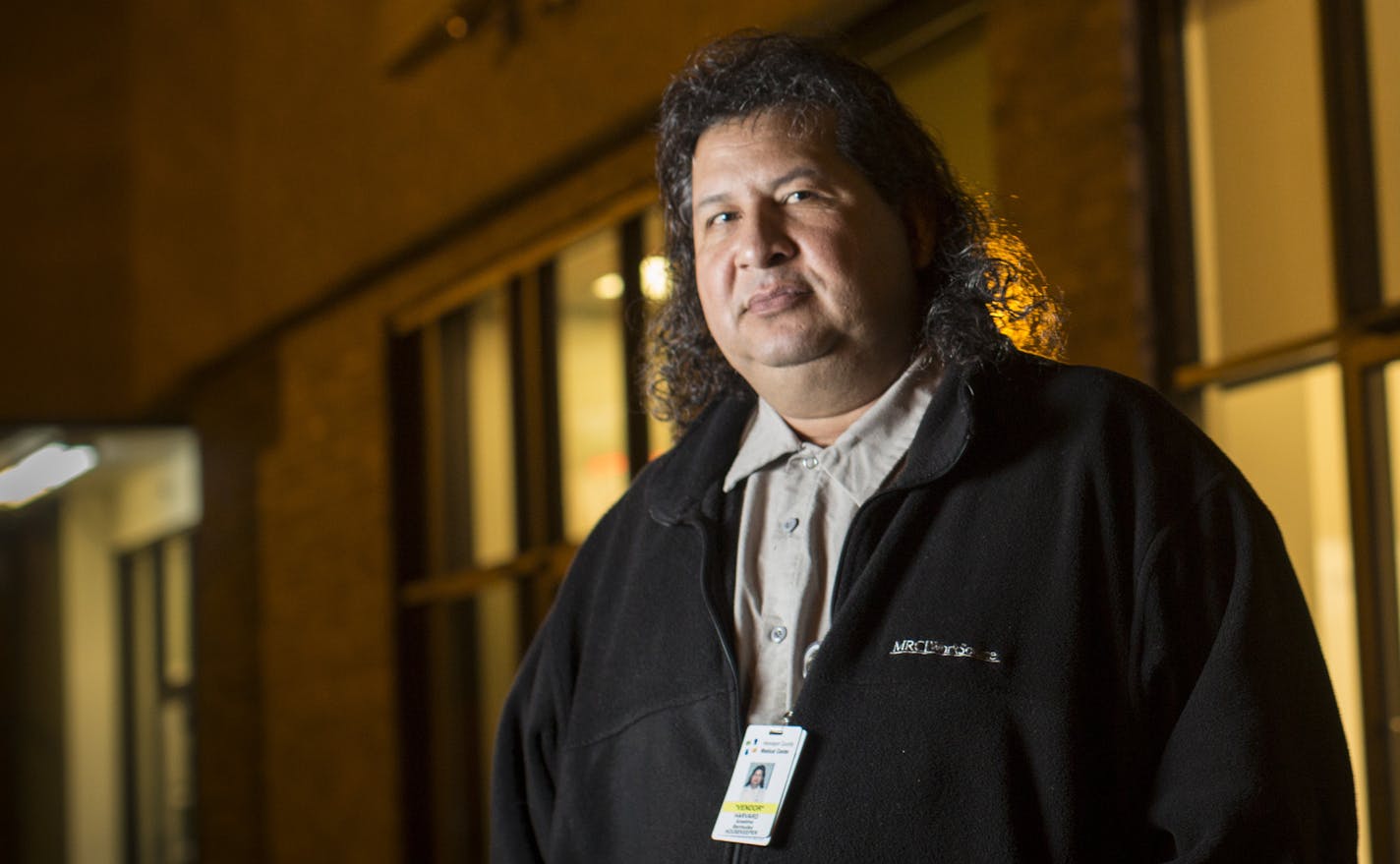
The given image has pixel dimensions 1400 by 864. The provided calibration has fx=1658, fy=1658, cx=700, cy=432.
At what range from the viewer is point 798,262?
2.00 m

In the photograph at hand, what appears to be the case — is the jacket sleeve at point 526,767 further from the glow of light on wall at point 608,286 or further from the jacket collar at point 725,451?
the glow of light on wall at point 608,286

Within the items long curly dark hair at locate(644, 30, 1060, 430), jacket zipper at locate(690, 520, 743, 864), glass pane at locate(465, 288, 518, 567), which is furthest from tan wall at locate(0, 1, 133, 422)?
jacket zipper at locate(690, 520, 743, 864)

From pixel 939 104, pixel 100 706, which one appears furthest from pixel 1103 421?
pixel 100 706

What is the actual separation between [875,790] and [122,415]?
9.31m

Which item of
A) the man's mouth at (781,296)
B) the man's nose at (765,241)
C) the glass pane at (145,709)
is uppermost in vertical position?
the man's nose at (765,241)

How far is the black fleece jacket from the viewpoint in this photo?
1.71 metres

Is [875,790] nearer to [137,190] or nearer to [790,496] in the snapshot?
[790,496]

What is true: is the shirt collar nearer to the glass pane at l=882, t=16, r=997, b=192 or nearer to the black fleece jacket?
the black fleece jacket

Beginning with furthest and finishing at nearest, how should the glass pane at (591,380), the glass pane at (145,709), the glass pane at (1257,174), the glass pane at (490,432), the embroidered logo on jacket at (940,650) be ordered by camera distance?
the glass pane at (145,709) < the glass pane at (490,432) < the glass pane at (591,380) < the glass pane at (1257,174) < the embroidered logo on jacket at (940,650)

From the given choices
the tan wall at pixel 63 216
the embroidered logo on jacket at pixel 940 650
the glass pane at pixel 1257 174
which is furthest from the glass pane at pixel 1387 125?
the tan wall at pixel 63 216

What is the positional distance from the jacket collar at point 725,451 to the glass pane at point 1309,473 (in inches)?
70.8

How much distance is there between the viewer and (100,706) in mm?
12555

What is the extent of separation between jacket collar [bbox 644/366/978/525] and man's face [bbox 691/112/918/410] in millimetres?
113

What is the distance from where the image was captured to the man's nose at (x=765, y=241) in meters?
1.99
